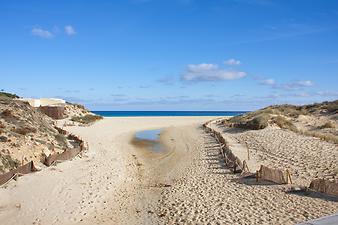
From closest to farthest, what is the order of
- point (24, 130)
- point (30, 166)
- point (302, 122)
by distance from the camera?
point (30, 166) → point (24, 130) → point (302, 122)

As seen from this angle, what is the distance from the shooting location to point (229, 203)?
534 inches

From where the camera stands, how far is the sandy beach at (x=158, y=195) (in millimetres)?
12422

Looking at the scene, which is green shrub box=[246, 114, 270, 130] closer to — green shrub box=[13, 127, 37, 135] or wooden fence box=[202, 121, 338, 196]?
wooden fence box=[202, 121, 338, 196]

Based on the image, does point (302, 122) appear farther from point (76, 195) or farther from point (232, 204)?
point (76, 195)

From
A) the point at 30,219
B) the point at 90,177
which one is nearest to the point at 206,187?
the point at 90,177

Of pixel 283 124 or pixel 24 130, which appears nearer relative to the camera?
pixel 24 130

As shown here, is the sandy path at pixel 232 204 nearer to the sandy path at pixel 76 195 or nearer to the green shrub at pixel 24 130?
the sandy path at pixel 76 195

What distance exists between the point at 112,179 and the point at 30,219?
6.43 meters

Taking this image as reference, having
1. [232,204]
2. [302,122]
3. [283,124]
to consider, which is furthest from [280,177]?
[302,122]

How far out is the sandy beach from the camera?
12.4m

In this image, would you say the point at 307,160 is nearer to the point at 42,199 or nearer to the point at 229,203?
the point at 229,203

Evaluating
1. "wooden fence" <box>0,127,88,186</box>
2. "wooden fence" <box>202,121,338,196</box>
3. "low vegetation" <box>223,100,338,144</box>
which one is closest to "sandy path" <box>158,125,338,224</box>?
"wooden fence" <box>202,121,338,196</box>

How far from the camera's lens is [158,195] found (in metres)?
15.9

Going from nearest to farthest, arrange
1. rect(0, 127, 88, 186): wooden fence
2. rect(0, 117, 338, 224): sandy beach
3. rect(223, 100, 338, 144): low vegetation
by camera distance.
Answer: rect(0, 117, 338, 224): sandy beach
rect(0, 127, 88, 186): wooden fence
rect(223, 100, 338, 144): low vegetation
